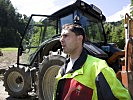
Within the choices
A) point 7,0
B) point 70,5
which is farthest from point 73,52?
point 7,0

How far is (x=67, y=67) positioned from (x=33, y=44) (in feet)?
18.5

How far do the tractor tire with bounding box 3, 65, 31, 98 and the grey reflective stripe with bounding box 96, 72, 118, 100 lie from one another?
5390 millimetres

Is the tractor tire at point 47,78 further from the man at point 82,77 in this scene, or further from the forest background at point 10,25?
the forest background at point 10,25

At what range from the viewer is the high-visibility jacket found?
1.98 meters

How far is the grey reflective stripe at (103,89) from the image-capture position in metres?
1.96

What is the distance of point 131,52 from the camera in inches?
194

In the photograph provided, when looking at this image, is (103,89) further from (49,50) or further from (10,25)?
(10,25)

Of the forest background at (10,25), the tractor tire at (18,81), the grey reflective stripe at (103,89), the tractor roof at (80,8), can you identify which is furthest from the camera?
the forest background at (10,25)

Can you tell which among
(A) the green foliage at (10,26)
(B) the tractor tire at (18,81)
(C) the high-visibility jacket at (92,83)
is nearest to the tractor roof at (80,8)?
(B) the tractor tire at (18,81)

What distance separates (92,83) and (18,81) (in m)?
5.95

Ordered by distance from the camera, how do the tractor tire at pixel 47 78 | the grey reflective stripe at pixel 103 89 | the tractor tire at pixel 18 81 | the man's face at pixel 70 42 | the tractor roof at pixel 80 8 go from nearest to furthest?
1. the grey reflective stripe at pixel 103 89
2. the man's face at pixel 70 42
3. the tractor tire at pixel 47 78
4. the tractor roof at pixel 80 8
5. the tractor tire at pixel 18 81

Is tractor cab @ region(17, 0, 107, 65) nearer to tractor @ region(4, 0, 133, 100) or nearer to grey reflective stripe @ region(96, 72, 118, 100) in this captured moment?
Answer: tractor @ region(4, 0, 133, 100)

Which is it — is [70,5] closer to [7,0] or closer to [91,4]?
[91,4]

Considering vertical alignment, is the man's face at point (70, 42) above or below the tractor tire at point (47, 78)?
above
